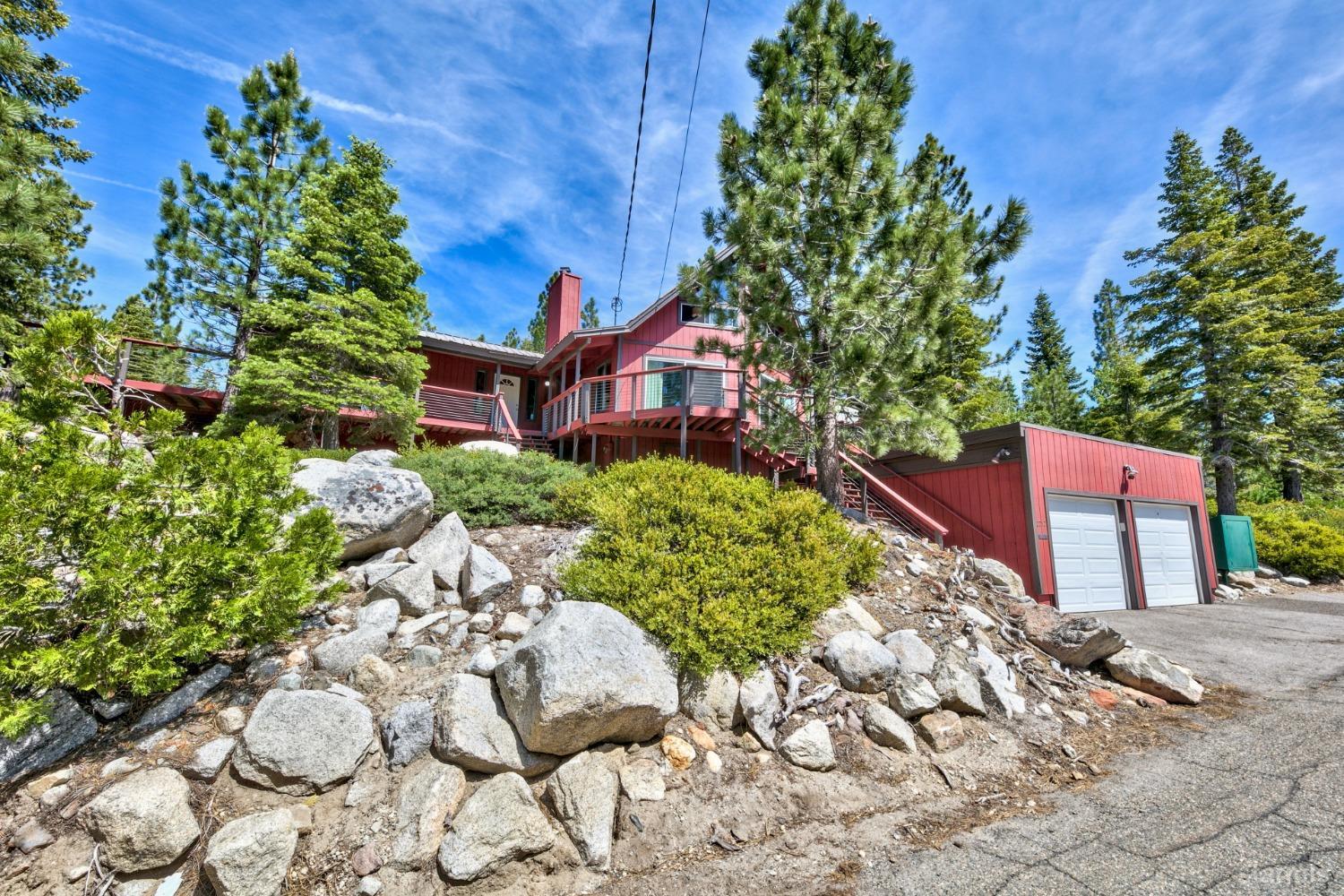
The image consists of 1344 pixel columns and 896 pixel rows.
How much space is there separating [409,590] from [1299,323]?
90.5ft

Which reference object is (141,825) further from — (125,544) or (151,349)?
(151,349)

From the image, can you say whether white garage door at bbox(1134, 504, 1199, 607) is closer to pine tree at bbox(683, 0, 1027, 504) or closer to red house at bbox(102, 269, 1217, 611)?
red house at bbox(102, 269, 1217, 611)

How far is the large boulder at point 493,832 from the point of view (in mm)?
2637

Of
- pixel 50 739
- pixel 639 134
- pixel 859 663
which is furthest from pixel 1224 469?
pixel 50 739

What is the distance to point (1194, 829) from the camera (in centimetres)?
294

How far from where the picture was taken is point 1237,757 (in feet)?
12.6

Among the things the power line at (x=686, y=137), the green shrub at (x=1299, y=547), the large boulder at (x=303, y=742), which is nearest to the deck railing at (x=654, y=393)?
the power line at (x=686, y=137)

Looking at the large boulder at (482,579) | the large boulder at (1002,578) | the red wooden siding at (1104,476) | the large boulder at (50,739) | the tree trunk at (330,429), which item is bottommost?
the large boulder at (50,739)

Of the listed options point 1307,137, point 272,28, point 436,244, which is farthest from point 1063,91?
Answer: point 436,244

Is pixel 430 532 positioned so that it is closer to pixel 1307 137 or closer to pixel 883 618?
pixel 883 618

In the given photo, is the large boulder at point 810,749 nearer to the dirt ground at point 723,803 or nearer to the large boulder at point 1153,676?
the dirt ground at point 723,803

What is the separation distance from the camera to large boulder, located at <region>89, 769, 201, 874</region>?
2.49m

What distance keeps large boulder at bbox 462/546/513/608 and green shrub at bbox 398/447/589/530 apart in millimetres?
1270

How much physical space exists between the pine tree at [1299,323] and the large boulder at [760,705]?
72.0ft
